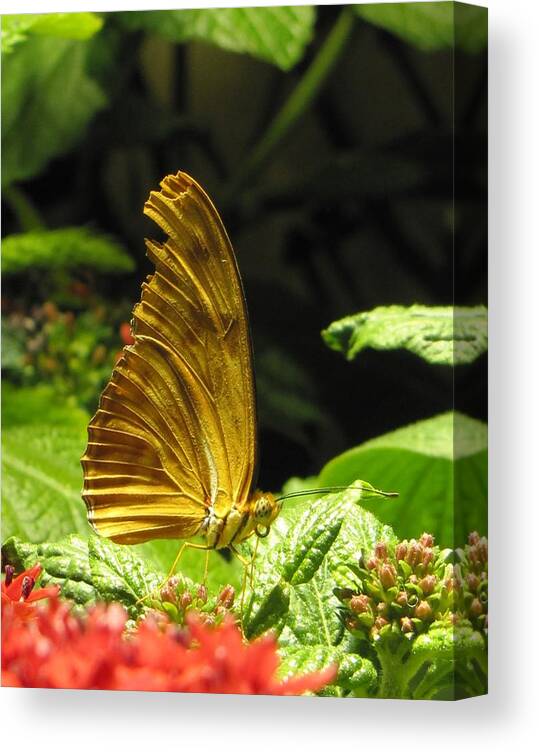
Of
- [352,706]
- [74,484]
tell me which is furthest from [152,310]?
[352,706]

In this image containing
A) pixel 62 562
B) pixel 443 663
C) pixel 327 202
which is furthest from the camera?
pixel 62 562

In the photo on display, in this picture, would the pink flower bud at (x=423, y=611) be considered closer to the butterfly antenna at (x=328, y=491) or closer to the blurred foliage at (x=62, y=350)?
the butterfly antenna at (x=328, y=491)

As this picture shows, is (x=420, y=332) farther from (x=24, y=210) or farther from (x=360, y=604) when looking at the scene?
(x=24, y=210)

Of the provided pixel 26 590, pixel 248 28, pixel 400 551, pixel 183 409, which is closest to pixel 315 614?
pixel 400 551

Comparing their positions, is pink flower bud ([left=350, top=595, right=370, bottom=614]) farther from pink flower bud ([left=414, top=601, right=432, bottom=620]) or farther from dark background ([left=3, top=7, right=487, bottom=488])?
dark background ([left=3, top=7, right=487, bottom=488])

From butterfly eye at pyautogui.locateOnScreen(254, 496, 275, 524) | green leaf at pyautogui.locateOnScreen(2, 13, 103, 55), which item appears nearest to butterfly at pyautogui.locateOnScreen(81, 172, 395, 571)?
butterfly eye at pyautogui.locateOnScreen(254, 496, 275, 524)

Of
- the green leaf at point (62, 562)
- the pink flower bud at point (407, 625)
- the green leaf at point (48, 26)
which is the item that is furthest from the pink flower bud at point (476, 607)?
the green leaf at point (48, 26)
